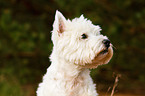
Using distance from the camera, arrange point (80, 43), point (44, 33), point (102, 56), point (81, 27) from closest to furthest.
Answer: point (102, 56), point (80, 43), point (81, 27), point (44, 33)

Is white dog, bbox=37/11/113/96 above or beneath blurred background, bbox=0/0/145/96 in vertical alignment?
beneath

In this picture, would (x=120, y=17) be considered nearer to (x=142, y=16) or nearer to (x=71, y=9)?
(x=142, y=16)

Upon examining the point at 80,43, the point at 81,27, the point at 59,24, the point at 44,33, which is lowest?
the point at 80,43

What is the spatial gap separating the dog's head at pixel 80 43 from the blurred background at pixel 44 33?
587 centimetres

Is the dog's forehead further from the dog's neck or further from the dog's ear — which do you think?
the dog's neck

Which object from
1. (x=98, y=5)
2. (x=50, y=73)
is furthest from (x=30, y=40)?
(x=50, y=73)

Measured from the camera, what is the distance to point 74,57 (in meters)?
4.99

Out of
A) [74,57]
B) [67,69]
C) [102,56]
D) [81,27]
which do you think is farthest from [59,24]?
[102,56]

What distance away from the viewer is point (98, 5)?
1319 centimetres

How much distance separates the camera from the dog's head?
16.1ft

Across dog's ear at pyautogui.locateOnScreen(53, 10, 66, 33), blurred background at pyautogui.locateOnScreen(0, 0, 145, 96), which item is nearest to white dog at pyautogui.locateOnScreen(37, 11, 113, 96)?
dog's ear at pyautogui.locateOnScreen(53, 10, 66, 33)

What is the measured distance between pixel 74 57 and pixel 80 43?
261 millimetres

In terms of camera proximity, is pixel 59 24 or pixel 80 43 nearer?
pixel 80 43

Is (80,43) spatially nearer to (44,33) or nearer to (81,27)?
(81,27)
